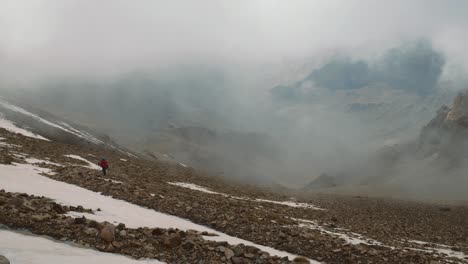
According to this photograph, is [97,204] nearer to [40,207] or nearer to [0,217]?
[40,207]

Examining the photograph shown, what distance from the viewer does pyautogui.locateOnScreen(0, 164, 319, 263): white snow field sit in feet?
55.8

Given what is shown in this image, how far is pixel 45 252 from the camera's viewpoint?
1138 cm

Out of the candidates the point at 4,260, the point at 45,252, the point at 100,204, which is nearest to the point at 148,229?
the point at 45,252

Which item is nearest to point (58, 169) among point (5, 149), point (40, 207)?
point (5, 149)

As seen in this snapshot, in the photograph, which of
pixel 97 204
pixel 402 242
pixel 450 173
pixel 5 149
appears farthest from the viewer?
pixel 450 173

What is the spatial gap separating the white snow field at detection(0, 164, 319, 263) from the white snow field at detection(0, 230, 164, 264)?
364cm

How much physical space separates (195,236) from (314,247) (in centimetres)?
530

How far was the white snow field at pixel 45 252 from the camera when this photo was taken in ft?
35.0

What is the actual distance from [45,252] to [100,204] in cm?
854

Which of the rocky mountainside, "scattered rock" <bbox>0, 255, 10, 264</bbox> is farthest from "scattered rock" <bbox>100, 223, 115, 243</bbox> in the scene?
"scattered rock" <bbox>0, 255, 10, 264</bbox>

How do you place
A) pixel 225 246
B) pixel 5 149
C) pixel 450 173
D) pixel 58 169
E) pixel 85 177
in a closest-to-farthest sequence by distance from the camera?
pixel 225 246, pixel 85 177, pixel 58 169, pixel 5 149, pixel 450 173

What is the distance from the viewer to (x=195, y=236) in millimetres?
15117

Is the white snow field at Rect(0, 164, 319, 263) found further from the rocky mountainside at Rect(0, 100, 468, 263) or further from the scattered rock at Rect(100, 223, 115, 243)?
the scattered rock at Rect(100, 223, 115, 243)

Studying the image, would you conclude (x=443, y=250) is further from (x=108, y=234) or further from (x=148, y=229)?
(x=108, y=234)
